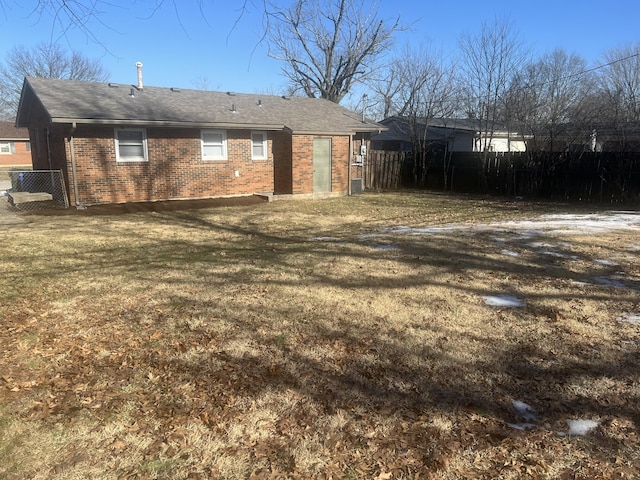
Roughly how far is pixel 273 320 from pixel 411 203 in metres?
11.7

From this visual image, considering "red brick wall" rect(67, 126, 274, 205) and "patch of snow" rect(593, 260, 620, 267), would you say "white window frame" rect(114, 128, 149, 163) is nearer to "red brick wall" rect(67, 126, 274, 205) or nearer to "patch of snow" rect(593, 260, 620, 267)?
"red brick wall" rect(67, 126, 274, 205)

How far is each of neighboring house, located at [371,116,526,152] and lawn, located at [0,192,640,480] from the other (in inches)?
755

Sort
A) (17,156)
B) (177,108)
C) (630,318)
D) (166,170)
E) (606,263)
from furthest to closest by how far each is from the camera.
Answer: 1. (17,156)
2. (177,108)
3. (166,170)
4. (606,263)
5. (630,318)

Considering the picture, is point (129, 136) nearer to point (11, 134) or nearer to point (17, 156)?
point (11, 134)

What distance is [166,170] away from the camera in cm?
1552

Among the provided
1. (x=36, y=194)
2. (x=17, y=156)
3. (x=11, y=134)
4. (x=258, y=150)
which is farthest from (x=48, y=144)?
(x=17, y=156)

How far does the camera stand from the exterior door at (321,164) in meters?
17.7

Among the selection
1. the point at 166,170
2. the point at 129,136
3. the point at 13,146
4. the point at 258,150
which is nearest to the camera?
the point at 129,136

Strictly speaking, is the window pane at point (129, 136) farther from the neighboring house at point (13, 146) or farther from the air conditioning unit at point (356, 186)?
the neighboring house at point (13, 146)

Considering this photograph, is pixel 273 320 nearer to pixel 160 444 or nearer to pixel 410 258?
pixel 160 444

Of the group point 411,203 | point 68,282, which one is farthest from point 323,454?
point 411,203

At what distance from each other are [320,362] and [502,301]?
267 cm

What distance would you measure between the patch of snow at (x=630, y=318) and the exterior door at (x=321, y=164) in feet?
44.0

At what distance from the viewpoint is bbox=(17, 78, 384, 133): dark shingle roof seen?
554 inches
